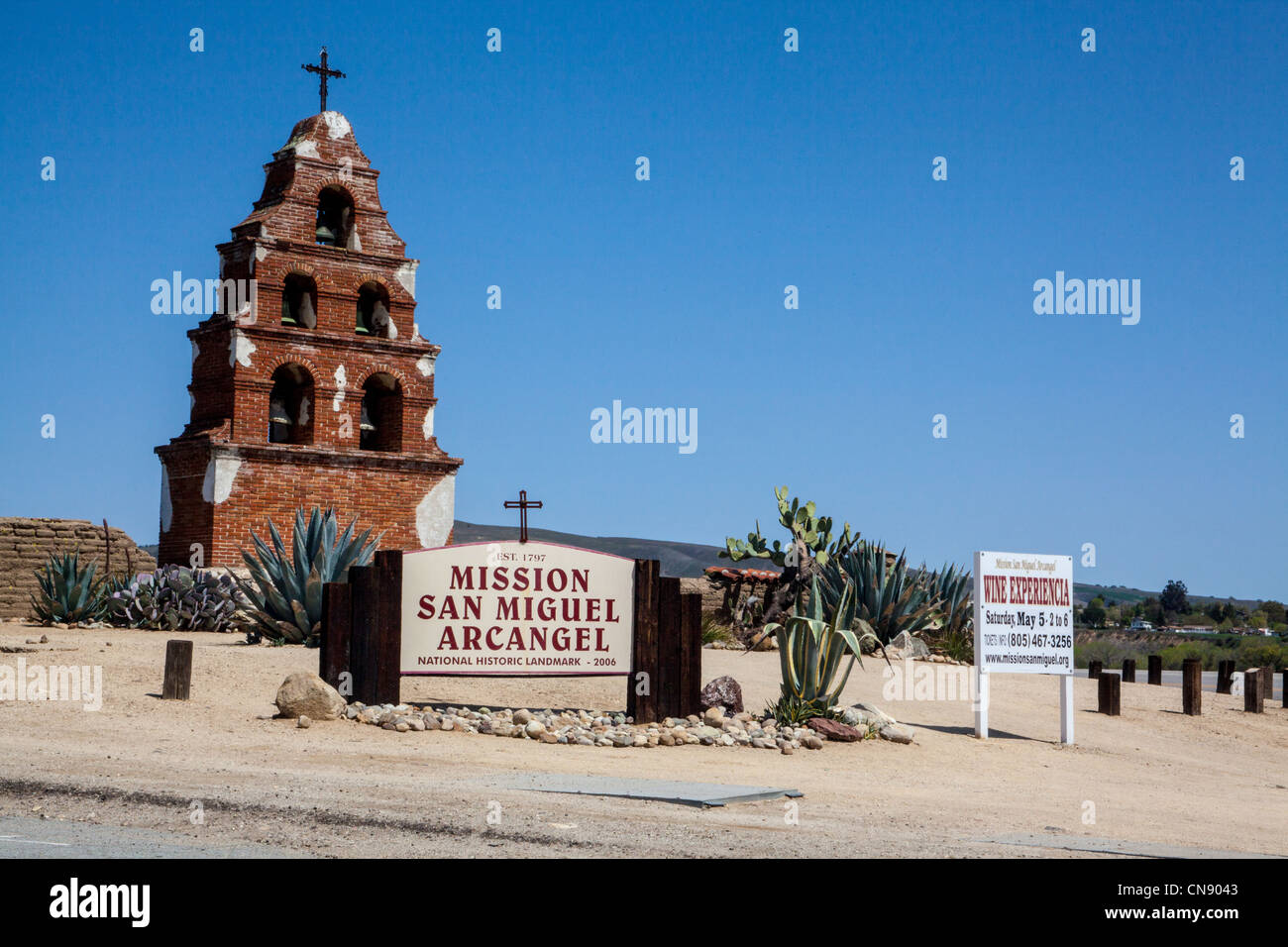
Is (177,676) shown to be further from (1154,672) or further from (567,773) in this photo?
(1154,672)

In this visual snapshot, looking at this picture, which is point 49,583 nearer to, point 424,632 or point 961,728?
point 424,632

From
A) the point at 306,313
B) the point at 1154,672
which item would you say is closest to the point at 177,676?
the point at 306,313

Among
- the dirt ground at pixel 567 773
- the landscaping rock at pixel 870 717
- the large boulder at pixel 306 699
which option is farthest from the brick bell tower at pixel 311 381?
the landscaping rock at pixel 870 717

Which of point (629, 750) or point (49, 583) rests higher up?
point (49, 583)

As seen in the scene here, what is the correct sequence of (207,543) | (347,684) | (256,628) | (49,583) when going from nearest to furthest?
(347,684) → (256,628) → (49,583) → (207,543)

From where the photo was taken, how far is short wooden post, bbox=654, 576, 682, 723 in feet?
41.5

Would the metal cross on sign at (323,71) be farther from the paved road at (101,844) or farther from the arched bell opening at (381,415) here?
the paved road at (101,844)

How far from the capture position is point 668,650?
1275 cm

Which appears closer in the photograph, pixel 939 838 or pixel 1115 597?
pixel 939 838

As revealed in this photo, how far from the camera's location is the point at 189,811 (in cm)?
725

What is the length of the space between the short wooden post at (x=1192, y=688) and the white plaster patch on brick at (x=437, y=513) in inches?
526
